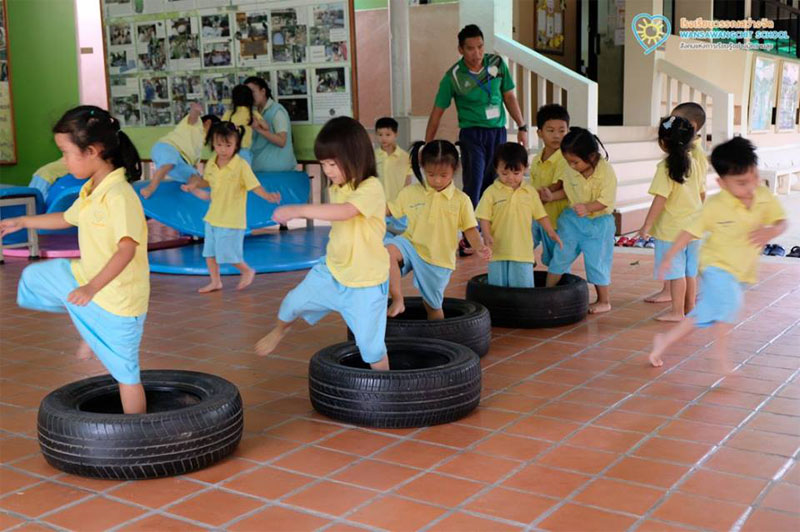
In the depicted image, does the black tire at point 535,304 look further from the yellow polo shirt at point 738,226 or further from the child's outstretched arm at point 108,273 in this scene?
the child's outstretched arm at point 108,273

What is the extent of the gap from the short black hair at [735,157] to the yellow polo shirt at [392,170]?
13.2 ft

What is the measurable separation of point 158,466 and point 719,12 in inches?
657

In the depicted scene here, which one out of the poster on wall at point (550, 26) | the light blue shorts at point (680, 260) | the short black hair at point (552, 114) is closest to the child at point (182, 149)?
the short black hair at point (552, 114)

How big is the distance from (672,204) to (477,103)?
2.50 m

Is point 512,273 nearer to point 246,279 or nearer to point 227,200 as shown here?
point 246,279

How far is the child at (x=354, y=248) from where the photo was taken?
3.65 metres

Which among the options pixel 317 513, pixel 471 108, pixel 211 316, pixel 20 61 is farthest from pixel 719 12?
pixel 317 513

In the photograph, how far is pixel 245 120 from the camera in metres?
8.34

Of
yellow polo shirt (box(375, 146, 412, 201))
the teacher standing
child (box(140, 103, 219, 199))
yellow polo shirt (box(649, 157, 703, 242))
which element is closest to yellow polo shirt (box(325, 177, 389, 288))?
yellow polo shirt (box(649, 157, 703, 242))

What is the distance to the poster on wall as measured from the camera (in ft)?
45.4

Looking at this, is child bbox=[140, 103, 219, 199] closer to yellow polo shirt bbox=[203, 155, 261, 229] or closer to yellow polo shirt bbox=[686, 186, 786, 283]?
yellow polo shirt bbox=[203, 155, 261, 229]

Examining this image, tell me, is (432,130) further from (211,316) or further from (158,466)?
(158,466)

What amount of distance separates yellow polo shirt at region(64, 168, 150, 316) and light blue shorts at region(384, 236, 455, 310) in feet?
6.04

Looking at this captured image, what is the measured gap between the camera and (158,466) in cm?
307
